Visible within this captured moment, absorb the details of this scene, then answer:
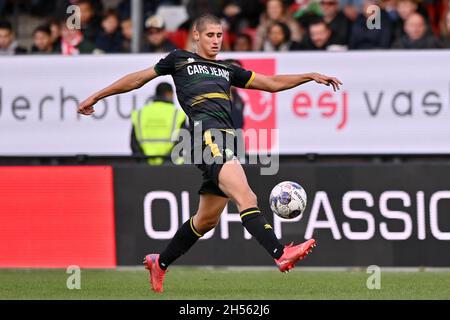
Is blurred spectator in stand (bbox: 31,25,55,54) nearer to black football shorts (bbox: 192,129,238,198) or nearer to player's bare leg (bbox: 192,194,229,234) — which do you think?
player's bare leg (bbox: 192,194,229,234)

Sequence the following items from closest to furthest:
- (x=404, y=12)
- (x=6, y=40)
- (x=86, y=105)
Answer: (x=86, y=105)
(x=404, y=12)
(x=6, y=40)

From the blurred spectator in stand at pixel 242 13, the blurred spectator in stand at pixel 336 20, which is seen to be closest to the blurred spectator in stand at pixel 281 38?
the blurred spectator in stand at pixel 336 20

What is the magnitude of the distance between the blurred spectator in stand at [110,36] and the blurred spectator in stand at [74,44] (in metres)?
0.23

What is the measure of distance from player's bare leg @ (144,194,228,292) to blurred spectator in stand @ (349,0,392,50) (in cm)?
634

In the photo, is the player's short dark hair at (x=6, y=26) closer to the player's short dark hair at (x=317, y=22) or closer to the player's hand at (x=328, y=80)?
the player's short dark hair at (x=317, y=22)

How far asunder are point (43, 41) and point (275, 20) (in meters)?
3.30

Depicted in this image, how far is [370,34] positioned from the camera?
16219 mm

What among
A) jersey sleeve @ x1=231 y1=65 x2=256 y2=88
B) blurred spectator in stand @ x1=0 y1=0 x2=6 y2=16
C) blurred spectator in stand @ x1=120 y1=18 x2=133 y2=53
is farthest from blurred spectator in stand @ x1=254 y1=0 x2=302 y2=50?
jersey sleeve @ x1=231 y1=65 x2=256 y2=88

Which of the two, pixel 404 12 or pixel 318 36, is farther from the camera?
pixel 404 12

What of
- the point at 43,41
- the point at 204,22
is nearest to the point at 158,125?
the point at 43,41

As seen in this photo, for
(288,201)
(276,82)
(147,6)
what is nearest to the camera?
(288,201)

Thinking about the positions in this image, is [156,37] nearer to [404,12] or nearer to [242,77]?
[404,12]

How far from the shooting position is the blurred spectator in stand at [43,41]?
1689 cm

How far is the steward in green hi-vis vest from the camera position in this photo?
14.9 metres
